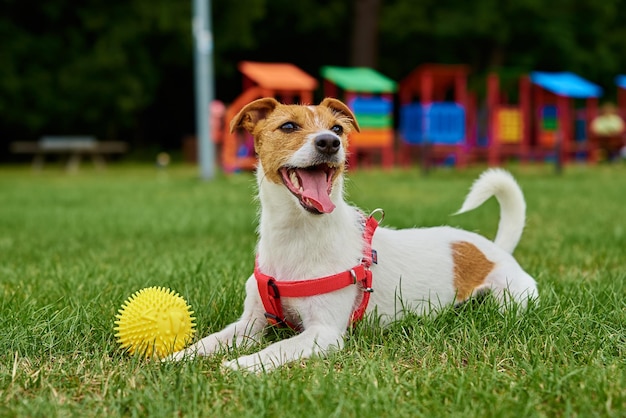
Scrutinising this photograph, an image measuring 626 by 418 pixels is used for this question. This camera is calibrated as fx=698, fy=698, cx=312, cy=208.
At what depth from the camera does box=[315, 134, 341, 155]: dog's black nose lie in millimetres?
2668

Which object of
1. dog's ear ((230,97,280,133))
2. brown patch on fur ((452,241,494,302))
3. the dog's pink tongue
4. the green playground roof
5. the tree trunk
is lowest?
brown patch on fur ((452,241,494,302))

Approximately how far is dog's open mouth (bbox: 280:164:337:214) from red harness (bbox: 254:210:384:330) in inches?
11.3

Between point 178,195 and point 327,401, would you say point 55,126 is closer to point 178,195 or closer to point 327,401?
point 178,195

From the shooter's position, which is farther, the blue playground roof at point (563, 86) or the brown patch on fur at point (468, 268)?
the blue playground roof at point (563, 86)

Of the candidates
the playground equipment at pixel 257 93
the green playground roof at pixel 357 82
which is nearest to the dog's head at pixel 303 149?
the playground equipment at pixel 257 93

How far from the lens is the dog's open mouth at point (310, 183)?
2.72 m

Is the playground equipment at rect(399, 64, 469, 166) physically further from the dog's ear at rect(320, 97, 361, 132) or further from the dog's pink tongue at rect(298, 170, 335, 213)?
the dog's pink tongue at rect(298, 170, 335, 213)

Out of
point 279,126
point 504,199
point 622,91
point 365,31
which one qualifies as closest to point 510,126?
point 365,31

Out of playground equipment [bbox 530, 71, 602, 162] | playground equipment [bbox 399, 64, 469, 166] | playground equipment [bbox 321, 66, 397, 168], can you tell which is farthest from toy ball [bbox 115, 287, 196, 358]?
playground equipment [bbox 530, 71, 602, 162]

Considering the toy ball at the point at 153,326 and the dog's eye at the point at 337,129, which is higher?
the dog's eye at the point at 337,129

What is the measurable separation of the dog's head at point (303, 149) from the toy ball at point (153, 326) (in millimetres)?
656

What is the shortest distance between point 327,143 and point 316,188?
195 mm

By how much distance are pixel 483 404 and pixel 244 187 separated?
31.9ft

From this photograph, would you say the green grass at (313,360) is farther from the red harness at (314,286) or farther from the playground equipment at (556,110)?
the playground equipment at (556,110)
